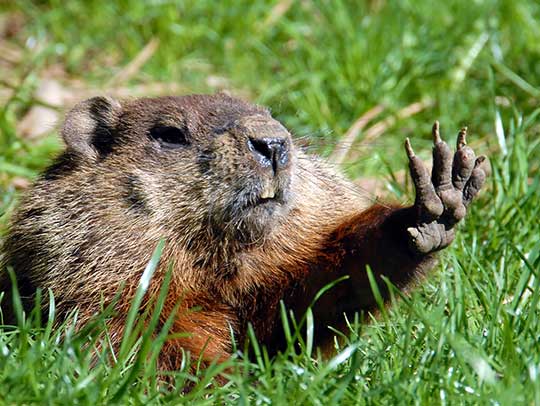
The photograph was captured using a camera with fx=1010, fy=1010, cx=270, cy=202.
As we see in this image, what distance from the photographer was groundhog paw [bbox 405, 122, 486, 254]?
3.76 metres

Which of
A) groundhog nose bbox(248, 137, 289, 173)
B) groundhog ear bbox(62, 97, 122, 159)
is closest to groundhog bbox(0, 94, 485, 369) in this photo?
groundhog nose bbox(248, 137, 289, 173)

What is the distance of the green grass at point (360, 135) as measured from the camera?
3201 millimetres

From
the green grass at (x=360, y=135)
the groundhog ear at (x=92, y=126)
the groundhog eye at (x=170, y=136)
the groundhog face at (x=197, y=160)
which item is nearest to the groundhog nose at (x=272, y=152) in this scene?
the groundhog face at (x=197, y=160)

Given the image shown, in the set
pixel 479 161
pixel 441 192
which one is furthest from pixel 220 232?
pixel 479 161

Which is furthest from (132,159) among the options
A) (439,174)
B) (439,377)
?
(439,377)

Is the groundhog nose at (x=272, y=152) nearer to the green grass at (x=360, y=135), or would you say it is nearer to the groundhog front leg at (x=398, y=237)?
the groundhog front leg at (x=398, y=237)

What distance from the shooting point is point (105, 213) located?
164 inches

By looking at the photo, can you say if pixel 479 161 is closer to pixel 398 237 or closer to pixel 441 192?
pixel 441 192

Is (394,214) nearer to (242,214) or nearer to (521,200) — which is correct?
(242,214)

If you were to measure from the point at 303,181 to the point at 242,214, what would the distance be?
46cm

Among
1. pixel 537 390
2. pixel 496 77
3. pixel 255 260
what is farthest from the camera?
pixel 496 77

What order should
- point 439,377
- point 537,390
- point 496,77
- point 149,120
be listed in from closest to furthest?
point 537,390 < point 439,377 < point 149,120 < point 496,77

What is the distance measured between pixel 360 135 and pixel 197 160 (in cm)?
244

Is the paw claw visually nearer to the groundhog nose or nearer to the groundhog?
the groundhog
